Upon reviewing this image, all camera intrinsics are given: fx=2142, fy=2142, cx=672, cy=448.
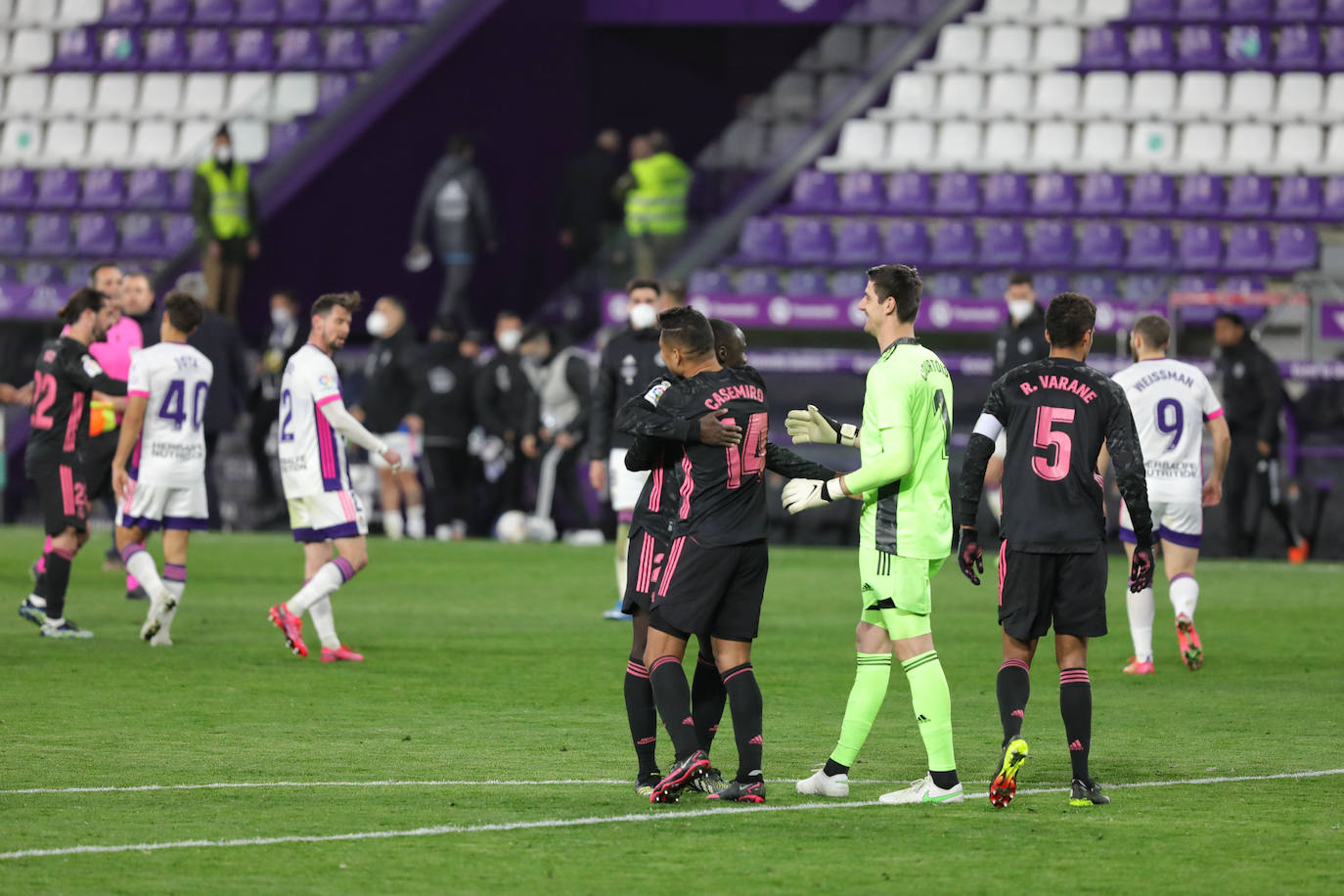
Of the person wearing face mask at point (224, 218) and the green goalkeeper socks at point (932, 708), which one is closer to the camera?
the green goalkeeper socks at point (932, 708)

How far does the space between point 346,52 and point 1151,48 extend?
33.0 ft

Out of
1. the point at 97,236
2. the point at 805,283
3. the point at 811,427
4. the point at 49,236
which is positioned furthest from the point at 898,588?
the point at 49,236

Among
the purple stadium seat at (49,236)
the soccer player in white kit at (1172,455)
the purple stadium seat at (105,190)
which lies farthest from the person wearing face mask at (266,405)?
the soccer player in white kit at (1172,455)

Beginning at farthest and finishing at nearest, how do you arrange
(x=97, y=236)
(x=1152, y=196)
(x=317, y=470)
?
1. (x=97, y=236)
2. (x=1152, y=196)
3. (x=317, y=470)

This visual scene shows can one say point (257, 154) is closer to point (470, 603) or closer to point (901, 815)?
point (470, 603)

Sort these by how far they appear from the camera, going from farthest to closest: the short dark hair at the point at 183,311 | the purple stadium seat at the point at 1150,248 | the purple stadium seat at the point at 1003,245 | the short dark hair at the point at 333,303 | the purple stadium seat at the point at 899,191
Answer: the purple stadium seat at the point at 899,191
the purple stadium seat at the point at 1003,245
the purple stadium seat at the point at 1150,248
the short dark hair at the point at 183,311
the short dark hair at the point at 333,303

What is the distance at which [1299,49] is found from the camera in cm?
2541

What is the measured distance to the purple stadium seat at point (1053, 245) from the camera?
24125 mm

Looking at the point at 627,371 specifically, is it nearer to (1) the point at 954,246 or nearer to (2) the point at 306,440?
(2) the point at 306,440

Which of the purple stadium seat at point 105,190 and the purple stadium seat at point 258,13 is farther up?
the purple stadium seat at point 258,13

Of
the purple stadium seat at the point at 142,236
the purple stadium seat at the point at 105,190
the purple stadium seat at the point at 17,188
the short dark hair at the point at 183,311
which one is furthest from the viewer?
the purple stadium seat at the point at 17,188

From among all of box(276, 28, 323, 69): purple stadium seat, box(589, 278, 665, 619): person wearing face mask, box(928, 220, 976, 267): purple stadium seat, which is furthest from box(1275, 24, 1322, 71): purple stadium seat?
box(589, 278, 665, 619): person wearing face mask

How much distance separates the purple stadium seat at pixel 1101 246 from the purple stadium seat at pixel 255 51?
11.0 metres

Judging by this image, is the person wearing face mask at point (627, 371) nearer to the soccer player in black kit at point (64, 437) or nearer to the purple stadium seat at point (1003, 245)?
the soccer player in black kit at point (64, 437)
